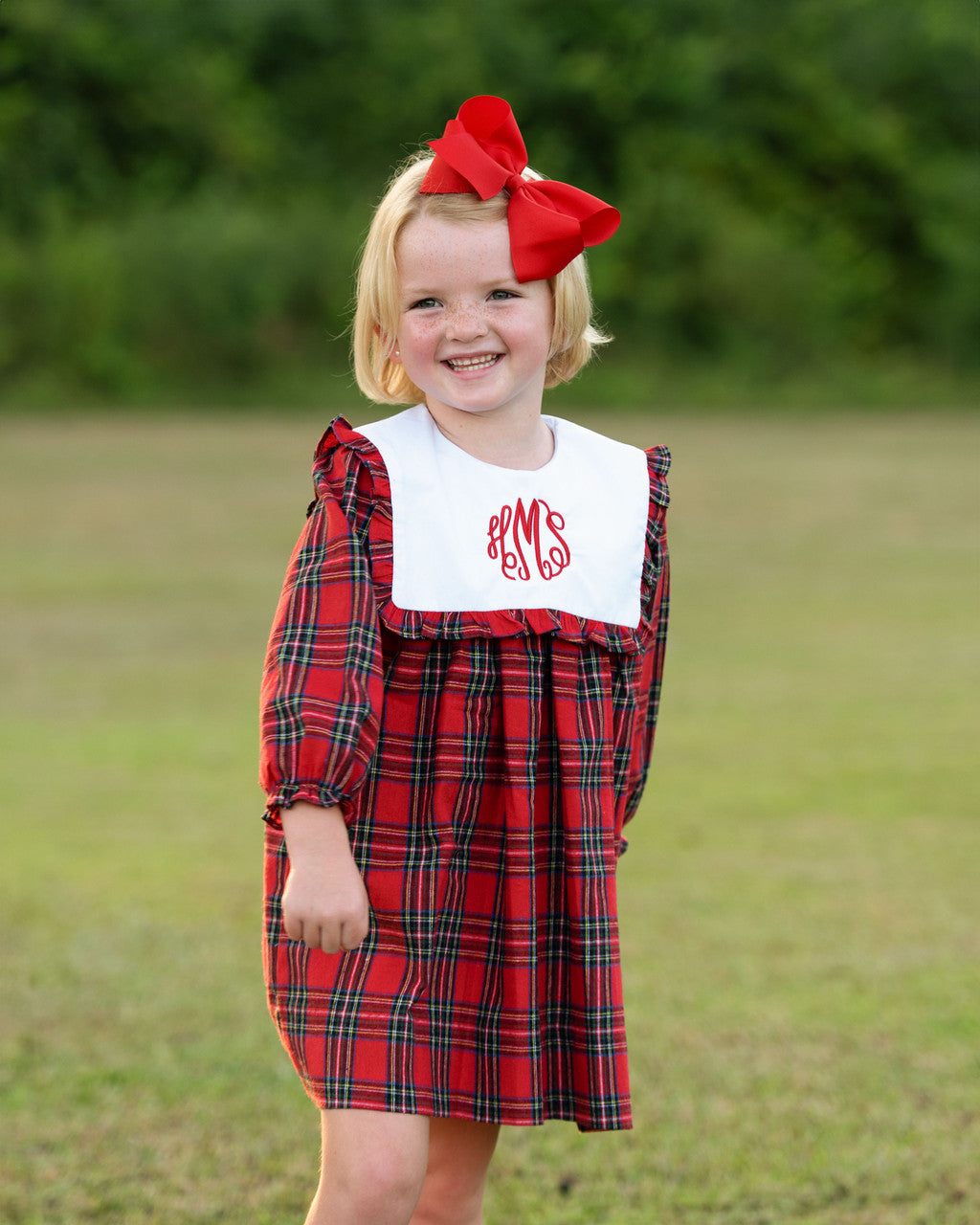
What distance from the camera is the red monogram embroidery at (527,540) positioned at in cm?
182

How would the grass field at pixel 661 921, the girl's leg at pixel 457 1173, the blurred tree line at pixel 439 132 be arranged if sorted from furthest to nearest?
the blurred tree line at pixel 439 132
the grass field at pixel 661 921
the girl's leg at pixel 457 1173

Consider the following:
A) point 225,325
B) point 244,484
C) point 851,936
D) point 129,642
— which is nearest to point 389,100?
point 225,325

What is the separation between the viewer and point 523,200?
1802 mm

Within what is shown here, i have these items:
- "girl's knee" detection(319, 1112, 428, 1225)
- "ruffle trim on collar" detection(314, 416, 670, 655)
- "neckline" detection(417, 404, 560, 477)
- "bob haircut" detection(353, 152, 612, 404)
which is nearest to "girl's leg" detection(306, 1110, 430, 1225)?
"girl's knee" detection(319, 1112, 428, 1225)

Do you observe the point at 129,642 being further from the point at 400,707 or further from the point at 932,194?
the point at 932,194

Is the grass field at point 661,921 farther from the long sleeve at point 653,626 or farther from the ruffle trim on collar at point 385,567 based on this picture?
the ruffle trim on collar at point 385,567

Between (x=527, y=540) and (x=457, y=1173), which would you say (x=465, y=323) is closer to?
(x=527, y=540)

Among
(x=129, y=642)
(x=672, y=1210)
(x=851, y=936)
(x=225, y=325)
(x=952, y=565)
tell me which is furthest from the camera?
(x=225, y=325)

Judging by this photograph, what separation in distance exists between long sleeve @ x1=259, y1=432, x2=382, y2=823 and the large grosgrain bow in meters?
0.31

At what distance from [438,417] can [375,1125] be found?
2.60 feet

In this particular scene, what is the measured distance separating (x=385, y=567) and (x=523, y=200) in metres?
0.44

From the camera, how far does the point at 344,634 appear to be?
1704 millimetres

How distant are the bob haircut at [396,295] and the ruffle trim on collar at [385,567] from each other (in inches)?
6.0

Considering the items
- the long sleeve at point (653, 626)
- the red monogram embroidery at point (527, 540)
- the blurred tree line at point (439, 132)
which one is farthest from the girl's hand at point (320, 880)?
the blurred tree line at point (439, 132)
